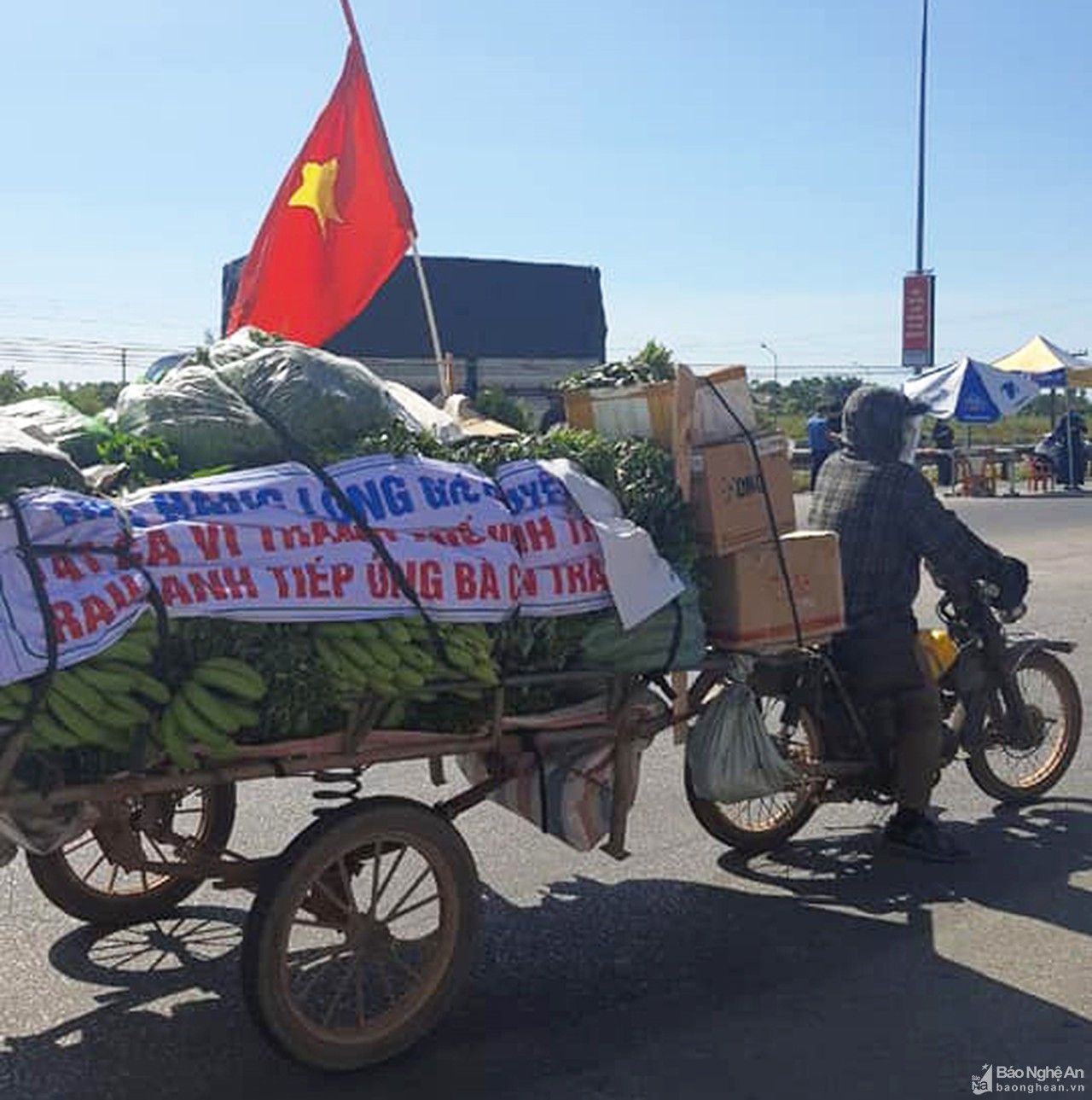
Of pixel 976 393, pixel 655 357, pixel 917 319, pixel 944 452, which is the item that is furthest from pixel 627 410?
pixel 917 319

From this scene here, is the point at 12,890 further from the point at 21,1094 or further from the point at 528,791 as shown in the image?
the point at 528,791

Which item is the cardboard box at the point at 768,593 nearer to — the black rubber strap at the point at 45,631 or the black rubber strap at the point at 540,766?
the black rubber strap at the point at 540,766

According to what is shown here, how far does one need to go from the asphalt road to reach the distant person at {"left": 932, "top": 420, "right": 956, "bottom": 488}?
898 inches

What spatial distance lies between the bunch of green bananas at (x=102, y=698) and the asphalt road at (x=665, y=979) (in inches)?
38.0

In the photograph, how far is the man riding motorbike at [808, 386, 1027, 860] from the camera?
5293 millimetres

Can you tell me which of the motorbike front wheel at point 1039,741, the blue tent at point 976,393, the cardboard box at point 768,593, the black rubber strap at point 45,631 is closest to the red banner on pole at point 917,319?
the blue tent at point 976,393

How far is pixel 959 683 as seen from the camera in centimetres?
583

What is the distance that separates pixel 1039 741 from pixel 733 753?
2034mm

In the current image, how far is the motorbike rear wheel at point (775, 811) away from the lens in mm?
5363

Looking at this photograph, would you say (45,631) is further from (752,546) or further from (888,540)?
(888,540)

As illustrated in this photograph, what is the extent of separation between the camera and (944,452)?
27.8 metres

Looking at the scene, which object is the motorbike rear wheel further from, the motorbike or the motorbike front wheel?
the motorbike front wheel

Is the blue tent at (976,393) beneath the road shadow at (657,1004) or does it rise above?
above

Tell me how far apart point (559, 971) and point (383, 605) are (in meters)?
1.42
